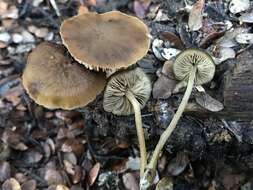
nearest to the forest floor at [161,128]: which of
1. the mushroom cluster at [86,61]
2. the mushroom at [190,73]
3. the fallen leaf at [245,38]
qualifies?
the fallen leaf at [245,38]

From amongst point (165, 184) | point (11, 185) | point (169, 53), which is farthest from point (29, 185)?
point (169, 53)

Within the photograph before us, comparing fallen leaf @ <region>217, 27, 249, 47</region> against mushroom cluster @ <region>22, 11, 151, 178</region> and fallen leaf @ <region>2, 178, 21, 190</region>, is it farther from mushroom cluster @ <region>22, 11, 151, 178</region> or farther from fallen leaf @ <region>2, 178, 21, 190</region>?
fallen leaf @ <region>2, 178, 21, 190</region>

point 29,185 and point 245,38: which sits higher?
point 245,38

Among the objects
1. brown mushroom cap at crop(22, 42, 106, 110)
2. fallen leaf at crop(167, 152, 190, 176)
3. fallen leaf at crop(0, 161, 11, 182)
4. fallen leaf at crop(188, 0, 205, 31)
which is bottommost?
fallen leaf at crop(167, 152, 190, 176)

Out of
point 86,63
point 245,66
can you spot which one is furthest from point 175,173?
point 86,63

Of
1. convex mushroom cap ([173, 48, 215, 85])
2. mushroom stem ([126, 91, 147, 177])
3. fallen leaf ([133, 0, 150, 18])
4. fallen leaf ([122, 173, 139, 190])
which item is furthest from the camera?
fallen leaf ([133, 0, 150, 18])

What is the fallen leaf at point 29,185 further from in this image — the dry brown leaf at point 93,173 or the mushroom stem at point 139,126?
the mushroom stem at point 139,126

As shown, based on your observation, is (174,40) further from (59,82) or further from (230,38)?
(59,82)

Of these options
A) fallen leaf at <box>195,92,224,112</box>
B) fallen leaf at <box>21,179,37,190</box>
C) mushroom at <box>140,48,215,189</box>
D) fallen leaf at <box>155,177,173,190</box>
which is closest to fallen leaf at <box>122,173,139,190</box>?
fallen leaf at <box>155,177,173,190</box>
